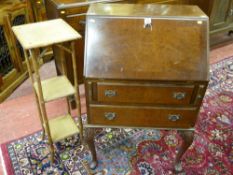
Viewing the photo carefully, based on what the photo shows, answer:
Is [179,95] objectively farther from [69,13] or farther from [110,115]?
[69,13]

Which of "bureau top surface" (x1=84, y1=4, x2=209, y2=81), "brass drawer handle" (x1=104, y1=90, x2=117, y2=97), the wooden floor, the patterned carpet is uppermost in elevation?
"bureau top surface" (x1=84, y1=4, x2=209, y2=81)

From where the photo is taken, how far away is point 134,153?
1.83 meters

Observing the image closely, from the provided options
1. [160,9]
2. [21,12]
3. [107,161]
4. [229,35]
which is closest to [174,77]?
[160,9]

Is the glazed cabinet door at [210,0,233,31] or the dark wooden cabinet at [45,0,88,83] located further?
the glazed cabinet door at [210,0,233,31]

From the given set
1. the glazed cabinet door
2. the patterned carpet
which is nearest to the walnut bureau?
the patterned carpet

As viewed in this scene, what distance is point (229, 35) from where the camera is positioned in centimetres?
361

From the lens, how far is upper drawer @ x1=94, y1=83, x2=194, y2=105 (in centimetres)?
126

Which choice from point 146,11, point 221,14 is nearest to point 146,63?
point 146,11

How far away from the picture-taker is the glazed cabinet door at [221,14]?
→ 9.66 feet

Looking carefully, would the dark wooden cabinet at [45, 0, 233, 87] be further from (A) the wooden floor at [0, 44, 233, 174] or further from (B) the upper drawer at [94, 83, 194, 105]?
(B) the upper drawer at [94, 83, 194, 105]

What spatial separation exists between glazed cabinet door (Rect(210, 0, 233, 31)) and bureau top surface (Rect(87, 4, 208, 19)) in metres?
1.76

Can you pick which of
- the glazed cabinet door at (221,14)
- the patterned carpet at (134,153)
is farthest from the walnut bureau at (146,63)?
the glazed cabinet door at (221,14)

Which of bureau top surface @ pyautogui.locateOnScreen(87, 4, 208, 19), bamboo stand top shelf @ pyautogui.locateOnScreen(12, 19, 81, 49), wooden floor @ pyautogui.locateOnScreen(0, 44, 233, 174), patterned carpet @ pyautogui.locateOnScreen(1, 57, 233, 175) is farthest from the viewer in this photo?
wooden floor @ pyautogui.locateOnScreen(0, 44, 233, 174)

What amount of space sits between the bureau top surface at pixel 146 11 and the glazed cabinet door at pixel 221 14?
1.76 m
